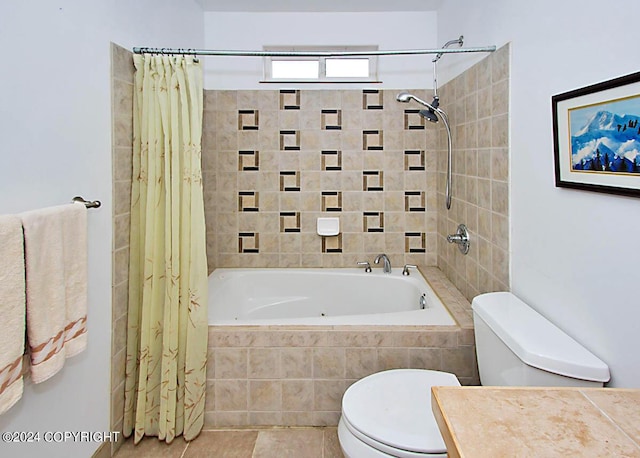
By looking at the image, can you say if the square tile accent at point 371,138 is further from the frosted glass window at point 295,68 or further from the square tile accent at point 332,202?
the frosted glass window at point 295,68

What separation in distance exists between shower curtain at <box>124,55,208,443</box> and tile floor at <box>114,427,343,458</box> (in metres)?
0.05

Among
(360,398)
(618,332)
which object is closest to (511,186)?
(618,332)

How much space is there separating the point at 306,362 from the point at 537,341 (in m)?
1.15

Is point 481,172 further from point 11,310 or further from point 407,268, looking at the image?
point 11,310

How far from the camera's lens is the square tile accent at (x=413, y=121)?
3.26 m

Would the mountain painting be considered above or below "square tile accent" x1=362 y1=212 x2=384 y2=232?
above

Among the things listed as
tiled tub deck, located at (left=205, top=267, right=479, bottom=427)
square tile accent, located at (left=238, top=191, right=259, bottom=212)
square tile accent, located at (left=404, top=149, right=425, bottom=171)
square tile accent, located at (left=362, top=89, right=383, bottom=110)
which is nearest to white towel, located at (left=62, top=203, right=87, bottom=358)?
tiled tub deck, located at (left=205, top=267, right=479, bottom=427)

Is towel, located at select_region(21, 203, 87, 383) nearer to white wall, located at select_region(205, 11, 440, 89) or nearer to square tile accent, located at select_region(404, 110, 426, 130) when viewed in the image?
white wall, located at select_region(205, 11, 440, 89)

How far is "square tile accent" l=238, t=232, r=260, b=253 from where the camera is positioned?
131 inches

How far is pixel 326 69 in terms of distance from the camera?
131 inches

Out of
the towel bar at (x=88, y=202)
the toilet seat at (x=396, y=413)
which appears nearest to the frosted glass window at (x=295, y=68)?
the towel bar at (x=88, y=202)

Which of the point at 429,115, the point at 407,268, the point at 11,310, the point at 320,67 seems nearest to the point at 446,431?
the point at 11,310

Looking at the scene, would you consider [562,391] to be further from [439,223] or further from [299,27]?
[299,27]

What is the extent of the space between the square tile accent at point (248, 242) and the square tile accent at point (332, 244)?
48 centimetres
